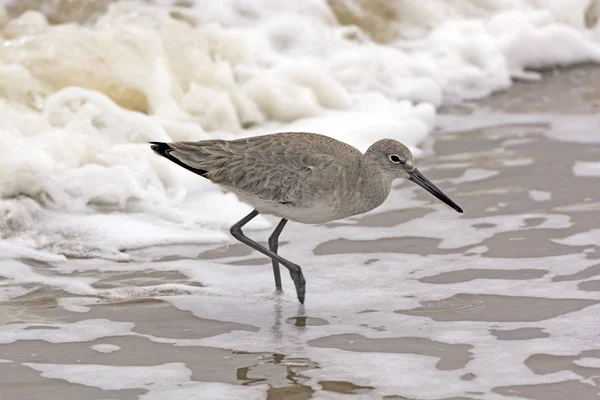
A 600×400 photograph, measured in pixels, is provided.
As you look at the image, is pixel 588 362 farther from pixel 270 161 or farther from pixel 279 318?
pixel 270 161

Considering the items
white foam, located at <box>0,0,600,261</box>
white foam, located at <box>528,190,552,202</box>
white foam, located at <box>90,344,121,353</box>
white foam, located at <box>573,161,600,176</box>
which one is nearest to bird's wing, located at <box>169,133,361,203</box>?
white foam, located at <box>0,0,600,261</box>

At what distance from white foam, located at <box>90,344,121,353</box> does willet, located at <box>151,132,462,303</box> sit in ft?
3.06

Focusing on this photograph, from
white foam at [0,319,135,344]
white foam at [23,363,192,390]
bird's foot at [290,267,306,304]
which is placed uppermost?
bird's foot at [290,267,306,304]

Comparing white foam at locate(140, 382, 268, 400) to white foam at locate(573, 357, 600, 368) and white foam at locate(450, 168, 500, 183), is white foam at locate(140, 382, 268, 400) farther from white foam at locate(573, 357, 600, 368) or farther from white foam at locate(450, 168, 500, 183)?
white foam at locate(450, 168, 500, 183)

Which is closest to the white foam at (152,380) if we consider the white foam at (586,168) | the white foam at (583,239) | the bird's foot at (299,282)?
the bird's foot at (299,282)

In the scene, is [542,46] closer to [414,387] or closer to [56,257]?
[56,257]

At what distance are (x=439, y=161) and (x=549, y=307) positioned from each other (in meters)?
2.63

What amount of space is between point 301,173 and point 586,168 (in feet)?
8.78

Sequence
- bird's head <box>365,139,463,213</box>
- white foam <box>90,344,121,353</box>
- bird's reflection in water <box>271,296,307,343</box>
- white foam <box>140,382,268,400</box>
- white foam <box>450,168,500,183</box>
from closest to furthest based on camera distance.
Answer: white foam <box>140,382,268,400</box> < white foam <box>90,344,121,353</box> < bird's reflection in water <box>271,296,307,343</box> < bird's head <box>365,139,463,213</box> < white foam <box>450,168,500,183</box>

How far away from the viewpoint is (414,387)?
3650mm

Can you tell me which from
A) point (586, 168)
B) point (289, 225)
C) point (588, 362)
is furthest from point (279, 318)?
point (586, 168)

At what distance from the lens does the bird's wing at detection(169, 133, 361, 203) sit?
4.68 meters

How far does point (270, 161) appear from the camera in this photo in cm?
480

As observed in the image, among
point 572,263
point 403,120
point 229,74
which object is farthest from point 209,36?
point 572,263
